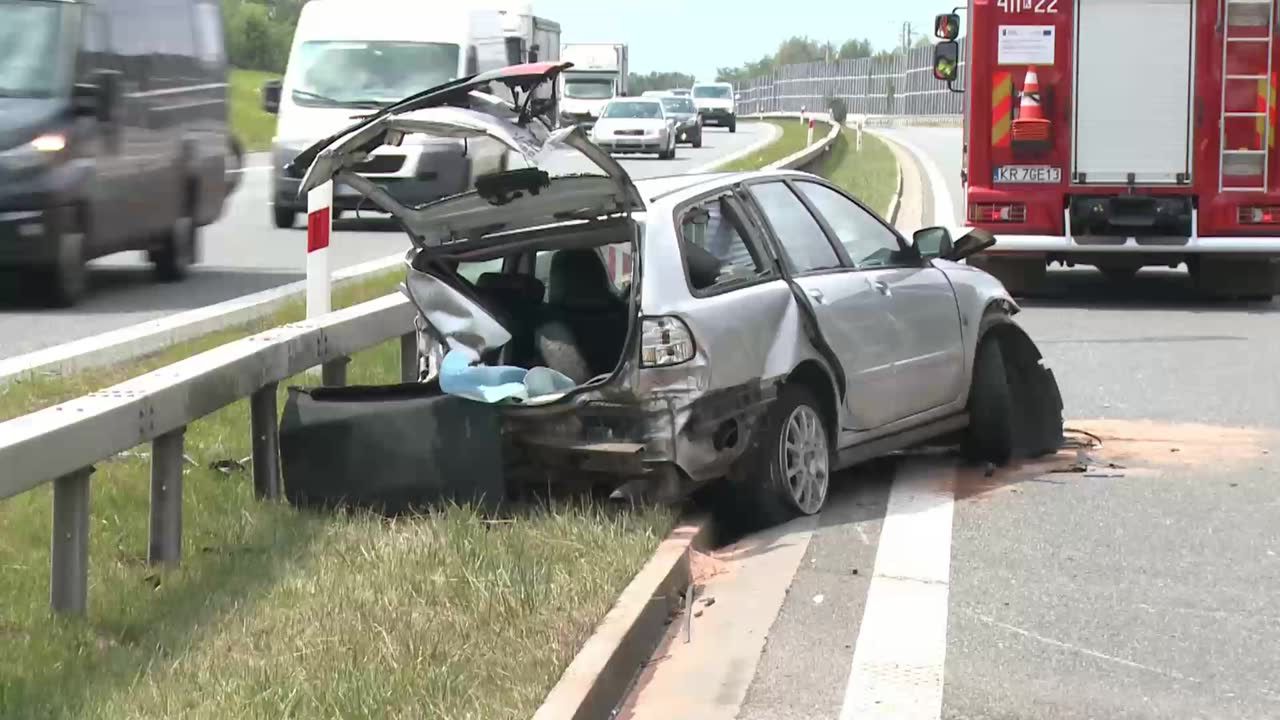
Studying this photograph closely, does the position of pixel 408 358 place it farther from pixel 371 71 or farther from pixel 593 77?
pixel 593 77

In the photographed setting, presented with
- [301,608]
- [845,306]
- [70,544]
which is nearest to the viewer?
[70,544]

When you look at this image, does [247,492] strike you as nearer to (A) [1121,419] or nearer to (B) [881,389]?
(B) [881,389]

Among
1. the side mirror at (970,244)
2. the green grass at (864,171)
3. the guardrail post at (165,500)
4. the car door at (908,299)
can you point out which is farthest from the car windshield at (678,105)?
the guardrail post at (165,500)

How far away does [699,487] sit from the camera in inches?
317

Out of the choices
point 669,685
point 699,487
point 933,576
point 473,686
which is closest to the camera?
point 473,686

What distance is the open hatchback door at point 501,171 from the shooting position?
7.61 m

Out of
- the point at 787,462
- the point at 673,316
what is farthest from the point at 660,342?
the point at 787,462

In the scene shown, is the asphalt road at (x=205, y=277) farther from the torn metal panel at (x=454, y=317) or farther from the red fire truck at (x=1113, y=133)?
the red fire truck at (x=1113, y=133)

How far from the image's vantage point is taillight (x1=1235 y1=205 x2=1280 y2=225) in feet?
Result: 55.2

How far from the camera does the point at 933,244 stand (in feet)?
31.5

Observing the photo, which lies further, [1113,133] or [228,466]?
[1113,133]

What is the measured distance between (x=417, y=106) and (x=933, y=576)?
2558mm

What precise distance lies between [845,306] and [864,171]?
26.3 m

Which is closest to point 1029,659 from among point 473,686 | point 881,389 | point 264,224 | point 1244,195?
point 473,686
